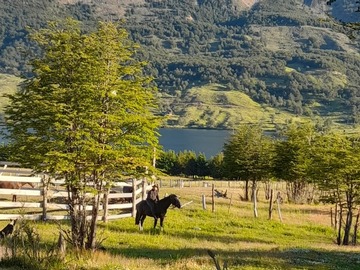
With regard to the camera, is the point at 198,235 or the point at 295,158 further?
the point at 295,158

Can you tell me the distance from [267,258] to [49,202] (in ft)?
45.0

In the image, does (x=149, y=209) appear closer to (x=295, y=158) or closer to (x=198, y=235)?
(x=198, y=235)

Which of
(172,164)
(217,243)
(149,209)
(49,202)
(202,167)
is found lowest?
(217,243)

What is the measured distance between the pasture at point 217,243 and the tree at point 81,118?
206cm

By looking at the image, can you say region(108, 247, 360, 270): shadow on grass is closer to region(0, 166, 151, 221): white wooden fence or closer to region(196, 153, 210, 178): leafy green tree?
region(0, 166, 151, 221): white wooden fence

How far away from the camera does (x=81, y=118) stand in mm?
16516

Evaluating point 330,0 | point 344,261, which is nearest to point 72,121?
point 330,0

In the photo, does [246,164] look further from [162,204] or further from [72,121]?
[72,121]

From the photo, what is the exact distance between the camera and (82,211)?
1702 cm

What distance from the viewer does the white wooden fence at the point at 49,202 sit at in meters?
23.2

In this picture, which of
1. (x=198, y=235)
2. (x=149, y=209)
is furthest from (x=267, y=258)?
(x=198, y=235)

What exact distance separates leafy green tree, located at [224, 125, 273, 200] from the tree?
119ft

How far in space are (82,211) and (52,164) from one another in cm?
201

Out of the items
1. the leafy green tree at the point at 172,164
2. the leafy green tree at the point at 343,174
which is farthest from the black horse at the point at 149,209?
the leafy green tree at the point at 172,164
